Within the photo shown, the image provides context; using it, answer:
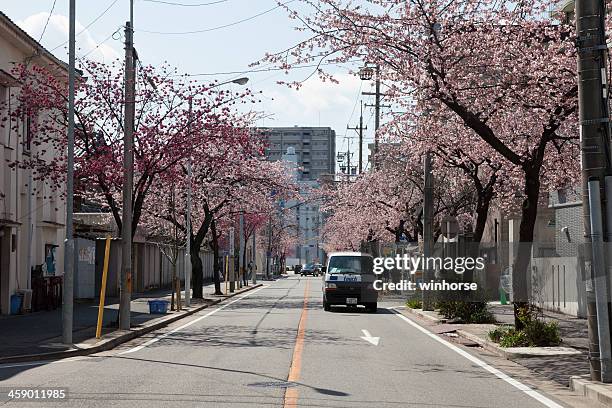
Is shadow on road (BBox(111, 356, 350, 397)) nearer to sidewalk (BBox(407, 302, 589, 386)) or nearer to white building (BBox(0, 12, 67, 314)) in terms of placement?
sidewalk (BBox(407, 302, 589, 386))

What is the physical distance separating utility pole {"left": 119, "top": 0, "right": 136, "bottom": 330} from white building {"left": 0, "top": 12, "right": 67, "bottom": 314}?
14.6 feet

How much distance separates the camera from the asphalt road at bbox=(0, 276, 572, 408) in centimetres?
1058

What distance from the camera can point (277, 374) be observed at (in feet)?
42.8

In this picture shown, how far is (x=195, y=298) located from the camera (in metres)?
39.6

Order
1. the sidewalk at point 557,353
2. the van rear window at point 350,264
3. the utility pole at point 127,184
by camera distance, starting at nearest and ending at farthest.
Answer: the sidewalk at point 557,353 → the utility pole at point 127,184 → the van rear window at point 350,264

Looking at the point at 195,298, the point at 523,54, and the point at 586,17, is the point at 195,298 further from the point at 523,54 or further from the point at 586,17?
the point at 586,17

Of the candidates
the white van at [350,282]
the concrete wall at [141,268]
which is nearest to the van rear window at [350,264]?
the white van at [350,282]

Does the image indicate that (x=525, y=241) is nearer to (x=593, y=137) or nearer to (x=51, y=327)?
(x=593, y=137)

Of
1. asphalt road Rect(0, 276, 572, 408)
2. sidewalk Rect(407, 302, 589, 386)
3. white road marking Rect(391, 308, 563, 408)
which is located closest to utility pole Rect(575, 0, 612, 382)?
white road marking Rect(391, 308, 563, 408)

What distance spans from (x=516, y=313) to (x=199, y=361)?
7.40 metres

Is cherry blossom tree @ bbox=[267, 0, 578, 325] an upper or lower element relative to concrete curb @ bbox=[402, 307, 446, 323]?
upper

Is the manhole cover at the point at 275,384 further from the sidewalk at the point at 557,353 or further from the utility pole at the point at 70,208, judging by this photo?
the utility pole at the point at 70,208

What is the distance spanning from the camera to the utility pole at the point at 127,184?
21578 mm

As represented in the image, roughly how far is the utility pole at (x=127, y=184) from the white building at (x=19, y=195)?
14.6ft
